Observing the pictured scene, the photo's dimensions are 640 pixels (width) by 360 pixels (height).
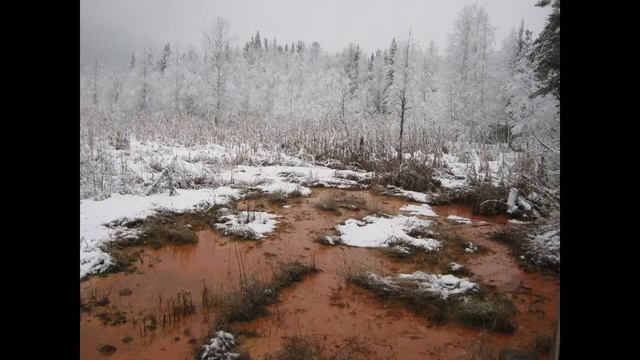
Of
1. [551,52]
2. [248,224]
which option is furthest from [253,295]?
[551,52]

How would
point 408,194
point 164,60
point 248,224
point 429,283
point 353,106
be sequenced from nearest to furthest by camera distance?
1. point 429,283
2. point 248,224
3. point 408,194
4. point 353,106
5. point 164,60

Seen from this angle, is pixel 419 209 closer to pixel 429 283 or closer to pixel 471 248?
pixel 471 248

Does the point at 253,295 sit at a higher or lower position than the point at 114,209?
lower

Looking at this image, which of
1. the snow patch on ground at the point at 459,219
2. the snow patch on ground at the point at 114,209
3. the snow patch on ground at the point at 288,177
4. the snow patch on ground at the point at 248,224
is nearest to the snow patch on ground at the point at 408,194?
the snow patch on ground at the point at 288,177

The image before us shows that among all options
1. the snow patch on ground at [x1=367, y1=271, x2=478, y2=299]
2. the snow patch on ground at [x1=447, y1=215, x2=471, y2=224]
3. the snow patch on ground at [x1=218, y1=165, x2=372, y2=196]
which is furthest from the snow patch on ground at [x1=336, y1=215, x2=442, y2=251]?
the snow patch on ground at [x1=218, y1=165, x2=372, y2=196]

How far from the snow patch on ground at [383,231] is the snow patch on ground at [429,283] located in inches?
34.1

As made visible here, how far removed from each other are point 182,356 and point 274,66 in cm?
3000

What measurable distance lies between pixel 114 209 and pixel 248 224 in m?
2.05

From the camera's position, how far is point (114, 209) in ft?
18.3

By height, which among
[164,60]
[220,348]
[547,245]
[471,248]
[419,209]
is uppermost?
[164,60]

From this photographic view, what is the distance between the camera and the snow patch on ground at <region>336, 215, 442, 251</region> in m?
5.11

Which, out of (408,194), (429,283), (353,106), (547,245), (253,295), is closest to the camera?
(253,295)

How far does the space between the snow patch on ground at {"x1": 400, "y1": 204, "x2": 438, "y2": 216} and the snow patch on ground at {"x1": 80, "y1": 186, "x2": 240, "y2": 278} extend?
3.17 meters
